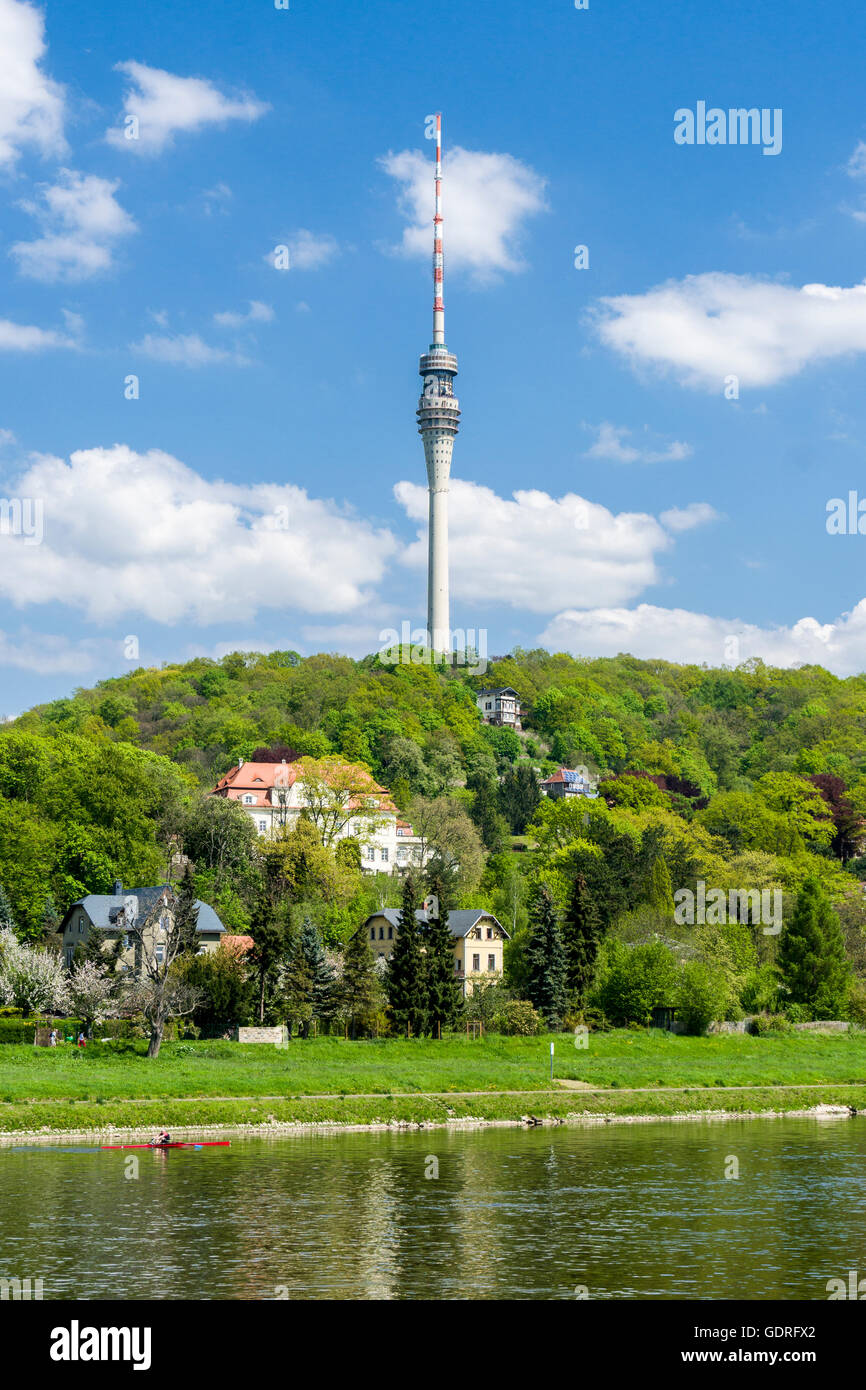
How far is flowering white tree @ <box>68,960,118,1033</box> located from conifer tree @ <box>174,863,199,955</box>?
4.01m

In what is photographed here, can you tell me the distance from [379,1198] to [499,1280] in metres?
9.23

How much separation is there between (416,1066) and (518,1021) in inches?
441

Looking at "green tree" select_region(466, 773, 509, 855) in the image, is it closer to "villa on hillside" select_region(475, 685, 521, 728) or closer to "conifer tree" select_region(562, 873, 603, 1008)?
"conifer tree" select_region(562, 873, 603, 1008)

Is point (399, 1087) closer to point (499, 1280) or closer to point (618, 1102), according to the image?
point (618, 1102)

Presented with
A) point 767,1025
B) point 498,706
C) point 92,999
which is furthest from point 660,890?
point 498,706

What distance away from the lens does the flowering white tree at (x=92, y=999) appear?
204ft

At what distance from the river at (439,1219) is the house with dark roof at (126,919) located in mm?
29403

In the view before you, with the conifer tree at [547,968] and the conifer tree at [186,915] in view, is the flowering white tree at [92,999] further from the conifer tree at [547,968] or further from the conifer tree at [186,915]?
the conifer tree at [547,968]

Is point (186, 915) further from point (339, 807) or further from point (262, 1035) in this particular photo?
point (339, 807)

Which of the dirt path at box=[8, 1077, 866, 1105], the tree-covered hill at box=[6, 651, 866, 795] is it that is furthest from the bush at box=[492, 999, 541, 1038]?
the tree-covered hill at box=[6, 651, 866, 795]

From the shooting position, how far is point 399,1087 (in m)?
54.7

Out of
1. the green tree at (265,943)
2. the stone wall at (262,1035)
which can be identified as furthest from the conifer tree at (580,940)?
the stone wall at (262,1035)
